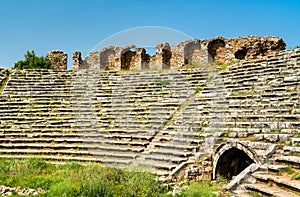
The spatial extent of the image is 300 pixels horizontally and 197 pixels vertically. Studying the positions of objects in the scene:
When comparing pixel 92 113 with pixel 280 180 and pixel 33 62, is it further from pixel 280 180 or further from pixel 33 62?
pixel 33 62

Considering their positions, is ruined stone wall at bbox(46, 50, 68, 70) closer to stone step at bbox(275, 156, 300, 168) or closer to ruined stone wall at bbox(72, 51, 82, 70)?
ruined stone wall at bbox(72, 51, 82, 70)

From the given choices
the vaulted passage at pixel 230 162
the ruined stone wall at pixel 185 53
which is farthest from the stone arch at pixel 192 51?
the vaulted passage at pixel 230 162

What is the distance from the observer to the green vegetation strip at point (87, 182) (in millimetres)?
7045

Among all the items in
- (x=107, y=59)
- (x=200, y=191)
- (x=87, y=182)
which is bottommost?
(x=200, y=191)

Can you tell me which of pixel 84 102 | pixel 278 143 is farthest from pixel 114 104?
pixel 278 143

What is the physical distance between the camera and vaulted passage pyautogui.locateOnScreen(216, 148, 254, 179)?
354 inches

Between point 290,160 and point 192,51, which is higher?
point 192,51

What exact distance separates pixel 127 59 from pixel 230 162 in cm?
1208

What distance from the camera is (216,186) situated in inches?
308

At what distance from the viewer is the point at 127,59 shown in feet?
66.2

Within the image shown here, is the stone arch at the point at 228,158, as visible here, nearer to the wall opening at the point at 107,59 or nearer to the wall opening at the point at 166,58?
the wall opening at the point at 166,58

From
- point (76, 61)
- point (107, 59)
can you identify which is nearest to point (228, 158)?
point (107, 59)

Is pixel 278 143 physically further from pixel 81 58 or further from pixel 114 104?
pixel 81 58

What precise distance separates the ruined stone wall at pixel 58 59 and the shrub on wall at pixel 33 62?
1.01 ft
